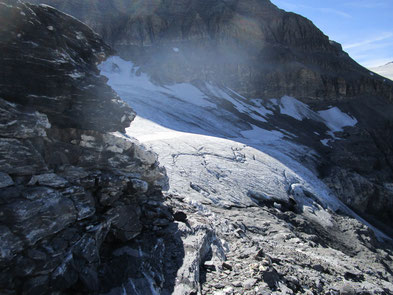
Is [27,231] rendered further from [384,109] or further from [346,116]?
[384,109]

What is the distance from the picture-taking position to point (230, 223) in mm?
10633

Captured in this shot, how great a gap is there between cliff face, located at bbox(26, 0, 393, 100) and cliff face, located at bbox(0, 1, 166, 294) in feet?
147

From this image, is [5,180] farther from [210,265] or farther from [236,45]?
[236,45]

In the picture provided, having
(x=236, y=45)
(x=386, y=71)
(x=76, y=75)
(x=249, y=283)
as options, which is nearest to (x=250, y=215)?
(x=249, y=283)

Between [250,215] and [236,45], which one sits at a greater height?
[236,45]

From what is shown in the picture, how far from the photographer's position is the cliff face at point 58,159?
16.3 ft

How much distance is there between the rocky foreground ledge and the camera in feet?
16.8

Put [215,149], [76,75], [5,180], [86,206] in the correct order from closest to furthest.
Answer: [5,180]
[86,206]
[76,75]
[215,149]

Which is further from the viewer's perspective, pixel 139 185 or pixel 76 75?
pixel 139 185

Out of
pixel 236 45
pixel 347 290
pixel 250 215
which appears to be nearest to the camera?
pixel 347 290

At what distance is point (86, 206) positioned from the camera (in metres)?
6.16

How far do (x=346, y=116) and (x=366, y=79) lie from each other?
40.9 feet

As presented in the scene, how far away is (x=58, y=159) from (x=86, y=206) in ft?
3.62

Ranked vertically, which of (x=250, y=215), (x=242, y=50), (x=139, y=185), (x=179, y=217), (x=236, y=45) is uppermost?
(x=236, y=45)
